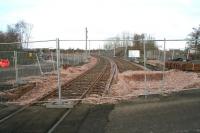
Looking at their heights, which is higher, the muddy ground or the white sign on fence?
the white sign on fence

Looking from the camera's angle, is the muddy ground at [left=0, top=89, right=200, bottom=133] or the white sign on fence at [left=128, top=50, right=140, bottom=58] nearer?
the muddy ground at [left=0, top=89, right=200, bottom=133]

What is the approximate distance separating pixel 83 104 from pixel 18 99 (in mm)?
3569

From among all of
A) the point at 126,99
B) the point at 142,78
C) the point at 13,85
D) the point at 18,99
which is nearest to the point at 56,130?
the point at 126,99

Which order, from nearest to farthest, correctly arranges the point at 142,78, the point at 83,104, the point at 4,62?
the point at 83,104 < the point at 4,62 < the point at 142,78

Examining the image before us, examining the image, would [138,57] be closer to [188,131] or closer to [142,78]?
[142,78]

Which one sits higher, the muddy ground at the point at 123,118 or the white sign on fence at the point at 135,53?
the white sign on fence at the point at 135,53

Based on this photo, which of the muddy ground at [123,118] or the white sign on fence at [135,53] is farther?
the white sign on fence at [135,53]

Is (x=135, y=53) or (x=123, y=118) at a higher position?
(x=135, y=53)

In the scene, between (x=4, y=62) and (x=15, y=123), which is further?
(x=4, y=62)

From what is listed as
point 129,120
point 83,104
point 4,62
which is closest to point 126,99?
point 83,104

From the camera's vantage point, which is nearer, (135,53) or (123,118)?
(123,118)

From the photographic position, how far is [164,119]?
1052 centimetres

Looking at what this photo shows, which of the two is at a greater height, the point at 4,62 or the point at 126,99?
the point at 4,62

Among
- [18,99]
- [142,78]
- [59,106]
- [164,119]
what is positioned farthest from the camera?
[142,78]
